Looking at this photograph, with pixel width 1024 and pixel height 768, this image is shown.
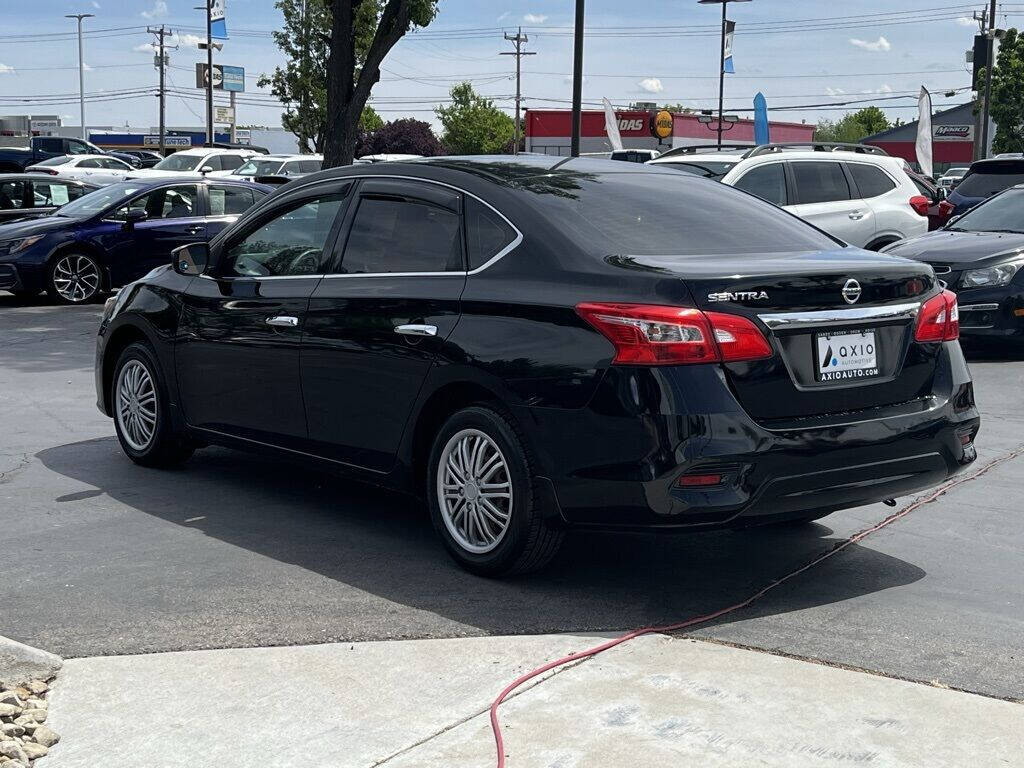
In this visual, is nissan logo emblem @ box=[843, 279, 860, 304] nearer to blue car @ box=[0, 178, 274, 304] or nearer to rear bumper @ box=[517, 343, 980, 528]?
rear bumper @ box=[517, 343, 980, 528]

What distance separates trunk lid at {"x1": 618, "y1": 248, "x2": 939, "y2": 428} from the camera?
486cm

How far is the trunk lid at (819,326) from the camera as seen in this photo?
4.86 metres

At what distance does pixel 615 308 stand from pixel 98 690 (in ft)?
7.02

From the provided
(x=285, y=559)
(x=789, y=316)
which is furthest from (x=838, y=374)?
(x=285, y=559)

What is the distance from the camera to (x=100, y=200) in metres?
Result: 17.6

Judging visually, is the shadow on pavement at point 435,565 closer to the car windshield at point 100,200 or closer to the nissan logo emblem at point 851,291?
the nissan logo emblem at point 851,291

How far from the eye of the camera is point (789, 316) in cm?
492

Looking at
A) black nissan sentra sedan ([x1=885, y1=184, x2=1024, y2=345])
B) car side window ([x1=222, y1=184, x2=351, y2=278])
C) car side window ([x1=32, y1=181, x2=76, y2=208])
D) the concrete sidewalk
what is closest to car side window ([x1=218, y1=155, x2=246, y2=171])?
car side window ([x1=32, y1=181, x2=76, y2=208])

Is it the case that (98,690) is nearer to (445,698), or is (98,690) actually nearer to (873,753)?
(445,698)

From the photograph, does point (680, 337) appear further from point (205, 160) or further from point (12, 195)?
point (205, 160)

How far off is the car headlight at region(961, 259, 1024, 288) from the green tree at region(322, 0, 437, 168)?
386 inches

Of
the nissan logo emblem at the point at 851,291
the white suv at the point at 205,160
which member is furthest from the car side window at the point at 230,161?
the nissan logo emblem at the point at 851,291

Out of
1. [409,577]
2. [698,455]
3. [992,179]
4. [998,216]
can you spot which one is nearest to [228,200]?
[998,216]

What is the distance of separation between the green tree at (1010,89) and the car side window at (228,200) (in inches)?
2295
